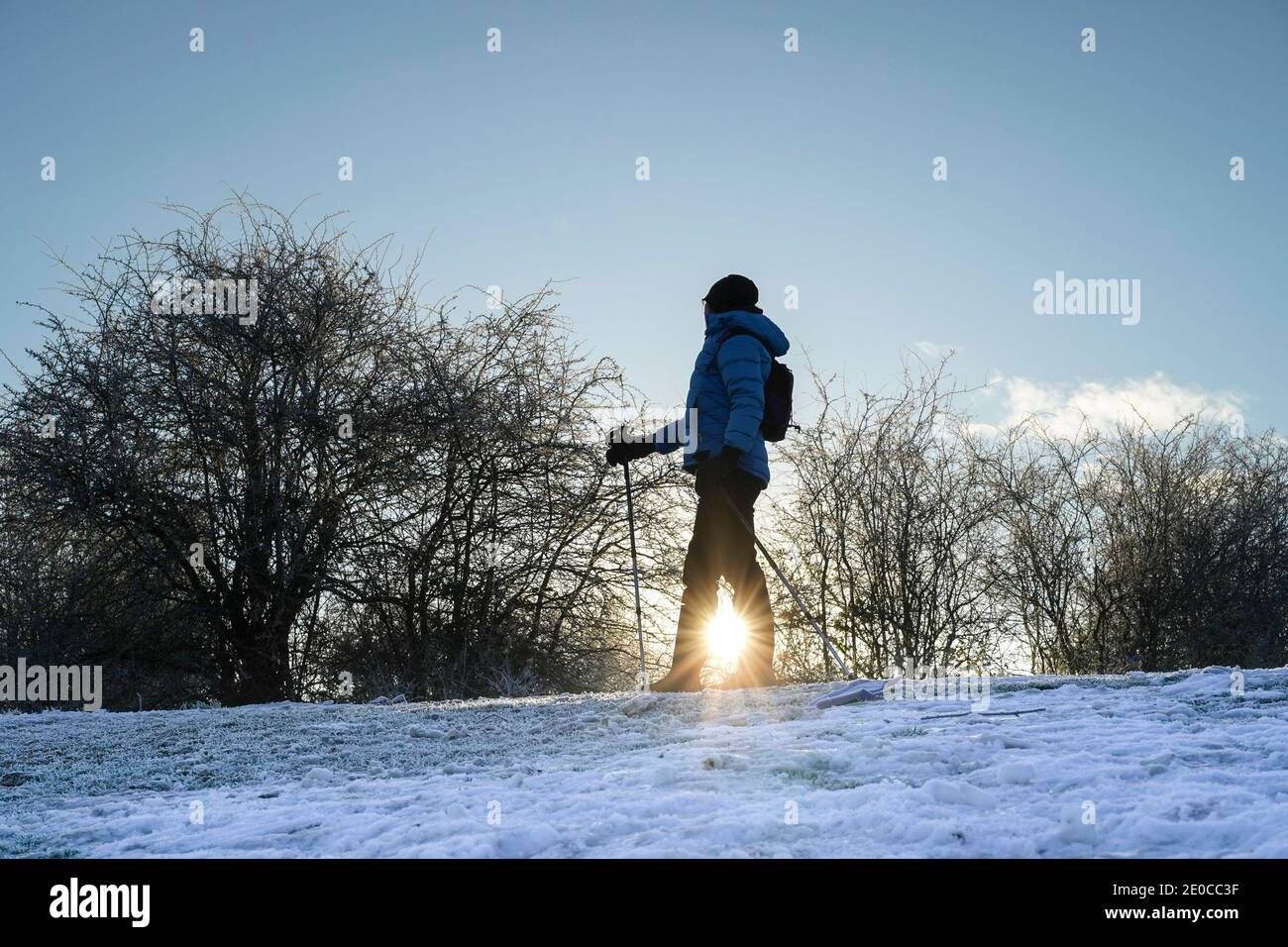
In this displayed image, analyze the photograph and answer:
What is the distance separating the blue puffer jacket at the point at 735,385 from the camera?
5879mm

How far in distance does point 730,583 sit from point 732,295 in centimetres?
171

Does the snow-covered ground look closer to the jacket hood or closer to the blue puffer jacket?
the blue puffer jacket

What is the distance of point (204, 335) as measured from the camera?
9781 millimetres

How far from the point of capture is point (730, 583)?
6023mm

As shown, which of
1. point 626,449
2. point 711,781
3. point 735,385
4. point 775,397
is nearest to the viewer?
point 711,781

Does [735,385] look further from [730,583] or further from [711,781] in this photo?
[711,781]

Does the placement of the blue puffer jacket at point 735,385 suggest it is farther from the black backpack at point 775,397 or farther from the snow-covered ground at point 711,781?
the snow-covered ground at point 711,781

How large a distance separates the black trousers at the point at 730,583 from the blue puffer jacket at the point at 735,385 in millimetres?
225

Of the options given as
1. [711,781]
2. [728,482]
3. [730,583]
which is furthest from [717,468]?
[711,781]

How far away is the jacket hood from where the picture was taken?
20.0 ft

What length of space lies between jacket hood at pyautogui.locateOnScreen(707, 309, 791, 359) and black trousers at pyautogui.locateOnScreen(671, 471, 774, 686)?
2.60 feet
